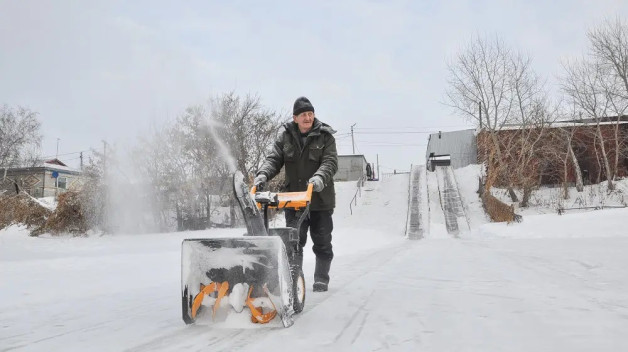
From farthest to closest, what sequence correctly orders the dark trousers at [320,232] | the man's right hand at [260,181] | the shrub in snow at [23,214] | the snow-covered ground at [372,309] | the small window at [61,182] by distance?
the small window at [61,182]
the shrub in snow at [23,214]
the dark trousers at [320,232]
the man's right hand at [260,181]
the snow-covered ground at [372,309]

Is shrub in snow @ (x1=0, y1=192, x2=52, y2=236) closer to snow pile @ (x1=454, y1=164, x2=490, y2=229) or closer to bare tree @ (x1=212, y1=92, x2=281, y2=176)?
bare tree @ (x1=212, y1=92, x2=281, y2=176)

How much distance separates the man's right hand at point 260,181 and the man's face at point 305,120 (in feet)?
1.95

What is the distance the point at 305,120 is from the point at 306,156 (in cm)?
33

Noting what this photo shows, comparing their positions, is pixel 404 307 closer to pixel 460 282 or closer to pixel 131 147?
pixel 460 282

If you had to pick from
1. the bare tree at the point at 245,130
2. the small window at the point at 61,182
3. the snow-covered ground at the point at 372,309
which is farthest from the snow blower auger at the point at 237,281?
the small window at the point at 61,182

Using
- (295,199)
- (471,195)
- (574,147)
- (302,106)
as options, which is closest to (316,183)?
(295,199)

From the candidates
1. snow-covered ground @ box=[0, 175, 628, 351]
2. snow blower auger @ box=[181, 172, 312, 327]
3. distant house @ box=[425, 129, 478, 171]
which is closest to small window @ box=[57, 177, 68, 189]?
distant house @ box=[425, 129, 478, 171]

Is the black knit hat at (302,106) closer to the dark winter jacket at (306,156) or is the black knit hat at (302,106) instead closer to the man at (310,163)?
the man at (310,163)

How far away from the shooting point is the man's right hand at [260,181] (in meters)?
3.79

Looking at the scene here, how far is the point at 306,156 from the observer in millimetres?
4176

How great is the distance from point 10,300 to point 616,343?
467cm

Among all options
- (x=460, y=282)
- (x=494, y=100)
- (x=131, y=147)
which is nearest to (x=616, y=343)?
(x=460, y=282)

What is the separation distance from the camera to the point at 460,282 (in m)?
4.91

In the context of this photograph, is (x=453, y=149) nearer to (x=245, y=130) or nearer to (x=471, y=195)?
(x=471, y=195)
